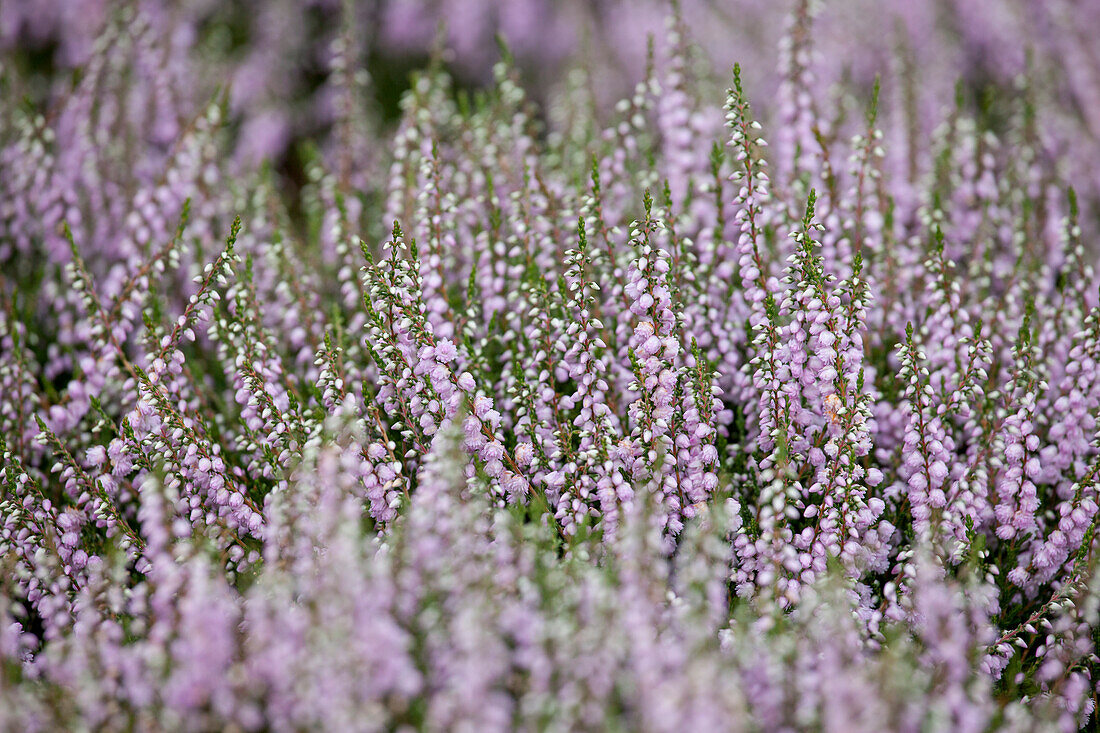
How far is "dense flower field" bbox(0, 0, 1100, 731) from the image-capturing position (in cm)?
267

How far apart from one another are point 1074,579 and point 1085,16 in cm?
679

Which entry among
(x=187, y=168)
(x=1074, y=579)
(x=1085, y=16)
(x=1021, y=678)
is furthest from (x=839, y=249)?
(x=1085, y=16)

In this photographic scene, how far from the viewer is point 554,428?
3805 millimetres

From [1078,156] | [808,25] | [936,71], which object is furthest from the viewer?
[936,71]

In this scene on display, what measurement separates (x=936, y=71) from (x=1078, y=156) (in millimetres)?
1346

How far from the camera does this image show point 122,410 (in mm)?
4441

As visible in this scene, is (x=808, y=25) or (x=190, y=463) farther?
(x=808, y=25)

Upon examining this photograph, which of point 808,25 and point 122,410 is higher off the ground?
point 808,25

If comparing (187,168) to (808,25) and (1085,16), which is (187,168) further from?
(1085,16)

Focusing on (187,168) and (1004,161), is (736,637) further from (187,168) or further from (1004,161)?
(1004,161)

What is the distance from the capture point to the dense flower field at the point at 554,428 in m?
2.67

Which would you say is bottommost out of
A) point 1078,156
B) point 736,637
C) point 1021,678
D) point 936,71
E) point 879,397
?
point 1021,678

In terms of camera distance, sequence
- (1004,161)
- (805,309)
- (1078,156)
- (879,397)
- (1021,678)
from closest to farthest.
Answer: (1021,678)
(805,309)
(879,397)
(1004,161)
(1078,156)

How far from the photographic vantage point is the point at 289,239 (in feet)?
15.9
